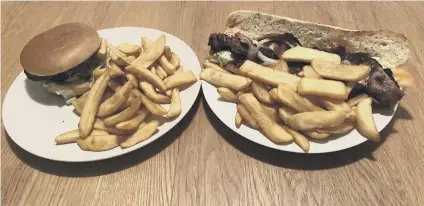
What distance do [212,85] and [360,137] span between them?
70cm

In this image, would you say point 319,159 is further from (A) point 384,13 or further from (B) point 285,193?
(A) point 384,13

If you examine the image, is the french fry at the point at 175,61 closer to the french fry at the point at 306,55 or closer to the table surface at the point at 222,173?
the table surface at the point at 222,173

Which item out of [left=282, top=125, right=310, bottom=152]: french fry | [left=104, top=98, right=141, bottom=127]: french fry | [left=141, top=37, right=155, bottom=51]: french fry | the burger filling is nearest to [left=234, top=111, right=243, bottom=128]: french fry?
[left=282, top=125, right=310, bottom=152]: french fry

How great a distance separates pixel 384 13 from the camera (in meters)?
2.51

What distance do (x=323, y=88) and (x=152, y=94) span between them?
2.50ft

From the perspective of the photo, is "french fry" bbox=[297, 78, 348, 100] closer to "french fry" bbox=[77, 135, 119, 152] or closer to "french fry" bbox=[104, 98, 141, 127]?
"french fry" bbox=[104, 98, 141, 127]

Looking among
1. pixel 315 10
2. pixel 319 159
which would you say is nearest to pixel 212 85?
pixel 319 159

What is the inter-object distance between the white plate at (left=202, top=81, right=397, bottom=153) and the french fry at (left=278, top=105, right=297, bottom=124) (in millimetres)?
111

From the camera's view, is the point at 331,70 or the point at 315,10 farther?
the point at 315,10

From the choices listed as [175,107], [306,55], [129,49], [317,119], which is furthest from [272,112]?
[129,49]

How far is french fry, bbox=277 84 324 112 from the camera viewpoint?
1.48 meters

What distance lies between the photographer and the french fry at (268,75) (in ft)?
5.17

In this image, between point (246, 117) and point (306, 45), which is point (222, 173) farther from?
point (306, 45)

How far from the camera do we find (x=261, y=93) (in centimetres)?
159
